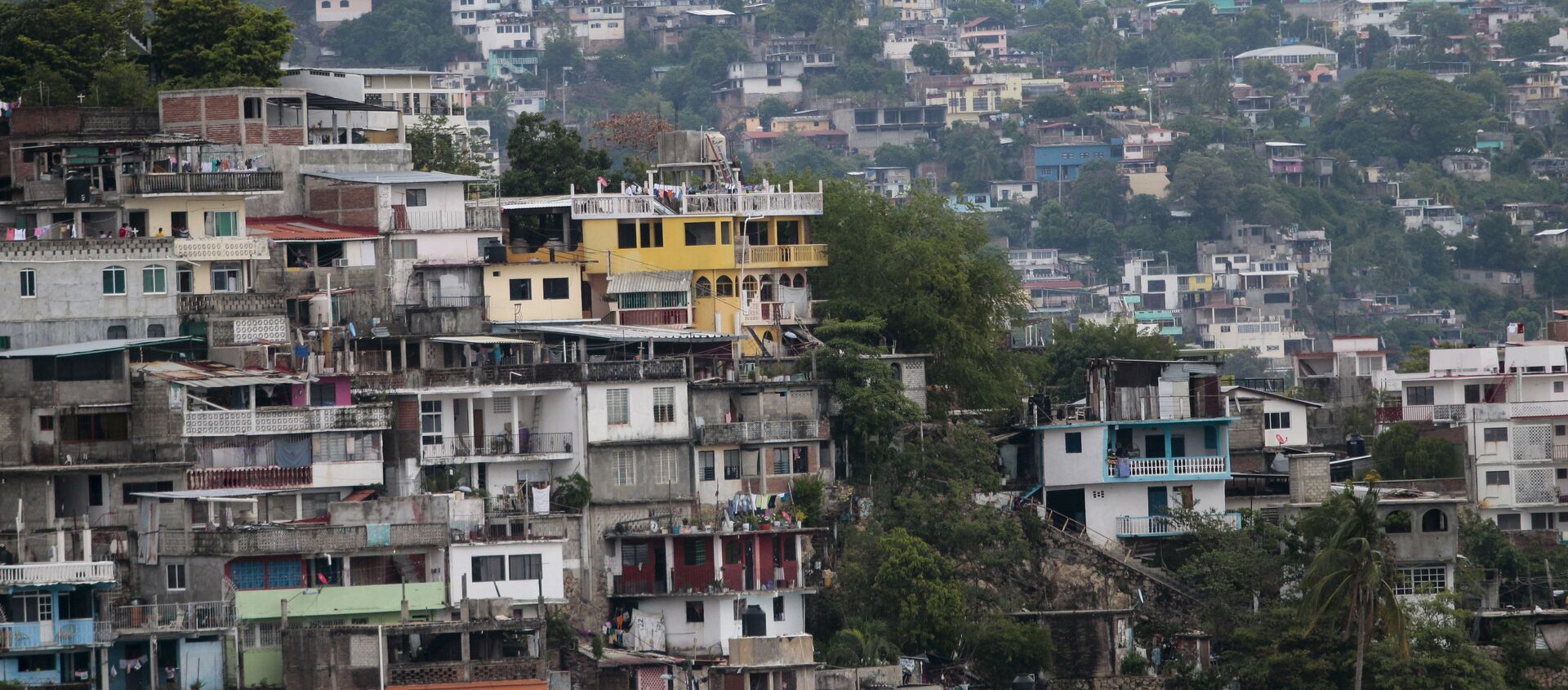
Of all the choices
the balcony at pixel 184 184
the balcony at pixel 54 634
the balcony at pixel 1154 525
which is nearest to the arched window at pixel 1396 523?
the balcony at pixel 1154 525

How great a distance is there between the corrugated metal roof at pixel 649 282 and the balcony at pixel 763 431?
20.8ft

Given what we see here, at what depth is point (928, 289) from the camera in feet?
215

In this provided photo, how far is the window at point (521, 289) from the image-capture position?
63812 millimetres

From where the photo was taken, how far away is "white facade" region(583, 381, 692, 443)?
5784 cm

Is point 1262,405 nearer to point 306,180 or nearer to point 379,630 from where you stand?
point 306,180

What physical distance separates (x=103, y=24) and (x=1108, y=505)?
1057 inches

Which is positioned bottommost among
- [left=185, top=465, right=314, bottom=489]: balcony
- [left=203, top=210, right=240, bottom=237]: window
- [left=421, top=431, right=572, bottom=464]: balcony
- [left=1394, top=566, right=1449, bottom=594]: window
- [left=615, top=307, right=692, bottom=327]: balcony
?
[left=1394, top=566, right=1449, bottom=594]: window

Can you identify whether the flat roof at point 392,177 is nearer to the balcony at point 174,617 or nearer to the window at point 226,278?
the window at point 226,278

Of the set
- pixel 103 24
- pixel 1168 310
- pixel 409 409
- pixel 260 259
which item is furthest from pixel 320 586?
pixel 1168 310

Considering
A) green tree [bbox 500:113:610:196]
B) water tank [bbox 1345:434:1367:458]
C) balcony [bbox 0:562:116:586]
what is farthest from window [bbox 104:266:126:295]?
water tank [bbox 1345:434:1367:458]

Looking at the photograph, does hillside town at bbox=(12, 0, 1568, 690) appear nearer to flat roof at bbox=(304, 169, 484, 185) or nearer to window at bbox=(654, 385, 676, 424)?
window at bbox=(654, 385, 676, 424)

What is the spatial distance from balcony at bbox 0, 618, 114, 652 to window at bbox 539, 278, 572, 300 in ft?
54.2

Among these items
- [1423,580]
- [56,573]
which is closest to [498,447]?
[56,573]

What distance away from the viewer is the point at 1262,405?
7131 cm
